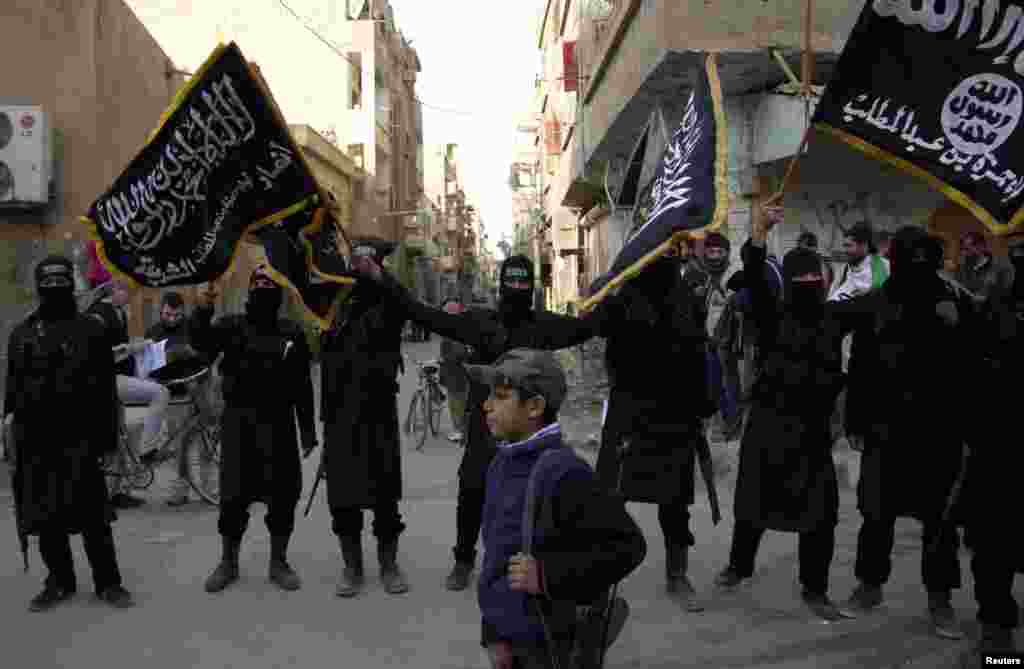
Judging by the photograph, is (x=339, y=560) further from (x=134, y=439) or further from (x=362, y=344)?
(x=134, y=439)

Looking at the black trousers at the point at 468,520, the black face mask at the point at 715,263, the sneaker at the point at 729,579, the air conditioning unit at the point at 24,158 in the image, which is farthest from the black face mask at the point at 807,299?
the air conditioning unit at the point at 24,158

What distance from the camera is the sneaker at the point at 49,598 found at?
5273 millimetres

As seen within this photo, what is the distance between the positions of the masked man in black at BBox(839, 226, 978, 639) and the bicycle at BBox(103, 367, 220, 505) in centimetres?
521

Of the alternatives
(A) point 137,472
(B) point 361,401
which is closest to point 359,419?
(B) point 361,401

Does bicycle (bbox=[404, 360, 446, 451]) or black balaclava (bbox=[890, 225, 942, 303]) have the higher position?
black balaclava (bbox=[890, 225, 942, 303])

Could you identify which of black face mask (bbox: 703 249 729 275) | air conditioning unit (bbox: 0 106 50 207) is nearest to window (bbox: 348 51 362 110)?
air conditioning unit (bbox: 0 106 50 207)

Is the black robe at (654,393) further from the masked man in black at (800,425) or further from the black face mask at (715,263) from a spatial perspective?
the black face mask at (715,263)

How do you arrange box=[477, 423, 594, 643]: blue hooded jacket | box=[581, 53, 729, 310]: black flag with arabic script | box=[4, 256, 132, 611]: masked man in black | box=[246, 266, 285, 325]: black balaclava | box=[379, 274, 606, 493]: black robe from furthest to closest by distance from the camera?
box=[246, 266, 285, 325]: black balaclava → box=[4, 256, 132, 611]: masked man in black → box=[379, 274, 606, 493]: black robe → box=[581, 53, 729, 310]: black flag with arabic script → box=[477, 423, 594, 643]: blue hooded jacket

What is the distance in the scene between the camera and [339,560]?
6.32 metres

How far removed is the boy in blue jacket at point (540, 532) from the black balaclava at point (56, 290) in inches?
130

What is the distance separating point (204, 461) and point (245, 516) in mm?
2422

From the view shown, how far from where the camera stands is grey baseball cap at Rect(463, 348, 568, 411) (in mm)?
2721

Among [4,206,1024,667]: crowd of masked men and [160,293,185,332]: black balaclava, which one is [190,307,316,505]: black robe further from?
[160,293,185,332]: black balaclava

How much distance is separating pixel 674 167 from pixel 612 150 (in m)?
12.4
